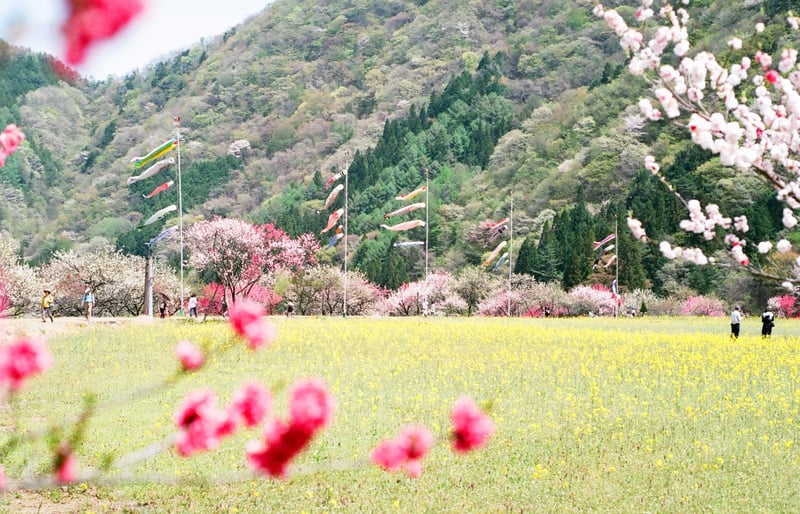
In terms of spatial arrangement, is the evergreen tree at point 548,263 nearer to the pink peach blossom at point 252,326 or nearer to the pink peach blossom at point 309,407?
the pink peach blossom at point 252,326

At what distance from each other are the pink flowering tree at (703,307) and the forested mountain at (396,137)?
3.17 meters

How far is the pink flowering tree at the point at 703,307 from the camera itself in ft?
183

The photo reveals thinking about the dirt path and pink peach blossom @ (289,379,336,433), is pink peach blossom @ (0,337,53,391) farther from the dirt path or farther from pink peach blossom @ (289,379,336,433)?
the dirt path

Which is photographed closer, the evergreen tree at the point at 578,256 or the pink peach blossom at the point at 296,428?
the pink peach blossom at the point at 296,428

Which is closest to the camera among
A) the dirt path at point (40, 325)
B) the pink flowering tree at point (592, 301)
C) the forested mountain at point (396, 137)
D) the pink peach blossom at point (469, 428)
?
the pink peach blossom at point (469, 428)

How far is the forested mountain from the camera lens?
69500 millimetres

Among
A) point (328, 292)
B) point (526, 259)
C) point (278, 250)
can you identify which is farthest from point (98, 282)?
point (526, 259)

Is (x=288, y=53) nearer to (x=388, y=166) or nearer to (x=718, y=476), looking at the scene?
(x=388, y=166)

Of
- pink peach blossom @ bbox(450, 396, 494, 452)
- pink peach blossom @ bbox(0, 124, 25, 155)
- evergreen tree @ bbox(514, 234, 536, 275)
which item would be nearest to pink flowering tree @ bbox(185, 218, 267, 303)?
evergreen tree @ bbox(514, 234, 536, 275)

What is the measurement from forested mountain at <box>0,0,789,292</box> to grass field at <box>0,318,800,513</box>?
35.2m

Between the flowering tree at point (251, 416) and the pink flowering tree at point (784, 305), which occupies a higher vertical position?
the pink flowering tree at point (784, 305)

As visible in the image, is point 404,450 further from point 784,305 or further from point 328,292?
point 328,292

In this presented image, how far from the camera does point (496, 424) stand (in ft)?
44.9

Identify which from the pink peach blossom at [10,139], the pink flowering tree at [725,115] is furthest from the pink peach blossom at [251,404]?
the pink flowering tree at [725,115]
